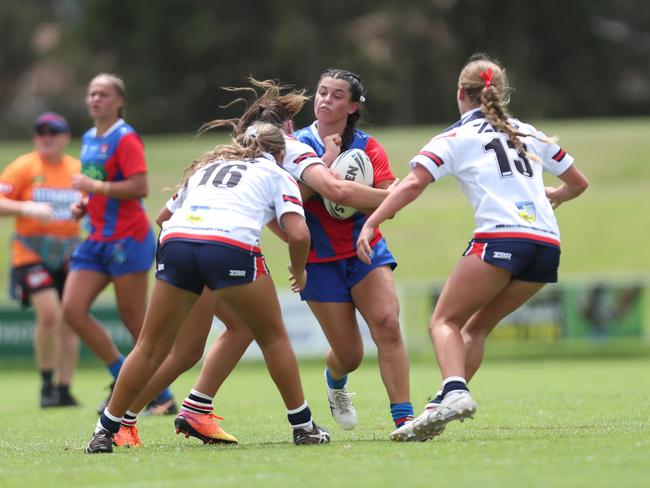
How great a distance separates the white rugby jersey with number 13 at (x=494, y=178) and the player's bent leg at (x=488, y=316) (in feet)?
1.09

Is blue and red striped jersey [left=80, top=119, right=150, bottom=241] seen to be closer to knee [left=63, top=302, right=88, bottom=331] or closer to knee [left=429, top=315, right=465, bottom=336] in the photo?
knee [left=63, top=302, right=88, bottom=331]

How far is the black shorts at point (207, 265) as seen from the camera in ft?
20.7

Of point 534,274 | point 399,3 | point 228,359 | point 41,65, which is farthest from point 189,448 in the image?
point 41,65

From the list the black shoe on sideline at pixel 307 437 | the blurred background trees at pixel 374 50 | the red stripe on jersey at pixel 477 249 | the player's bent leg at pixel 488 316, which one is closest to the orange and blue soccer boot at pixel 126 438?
the black shoe on sideline at pixel 307 437

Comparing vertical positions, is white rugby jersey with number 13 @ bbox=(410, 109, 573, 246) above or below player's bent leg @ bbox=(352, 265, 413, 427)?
above

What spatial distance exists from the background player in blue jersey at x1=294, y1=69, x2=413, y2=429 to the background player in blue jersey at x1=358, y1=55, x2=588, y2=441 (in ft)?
1.12

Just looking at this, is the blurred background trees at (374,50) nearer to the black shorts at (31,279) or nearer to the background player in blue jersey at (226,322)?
the black shorts at (31,279)

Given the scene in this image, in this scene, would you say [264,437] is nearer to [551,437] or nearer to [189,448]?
[189,448]

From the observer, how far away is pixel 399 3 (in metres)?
44.2

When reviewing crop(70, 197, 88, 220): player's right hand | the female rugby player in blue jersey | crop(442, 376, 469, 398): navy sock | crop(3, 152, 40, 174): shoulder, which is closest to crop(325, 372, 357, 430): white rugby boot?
the female rugby player in blue jersey

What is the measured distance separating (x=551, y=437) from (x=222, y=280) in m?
1.91

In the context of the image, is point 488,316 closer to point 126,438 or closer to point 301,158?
point 301,158

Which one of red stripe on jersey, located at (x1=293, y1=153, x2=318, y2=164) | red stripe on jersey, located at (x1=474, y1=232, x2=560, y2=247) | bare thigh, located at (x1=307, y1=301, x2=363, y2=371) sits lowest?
bare thigh, located at (x1=307, y1=301, x2=363, y2=371)

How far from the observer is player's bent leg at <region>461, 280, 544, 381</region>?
6949 mm
